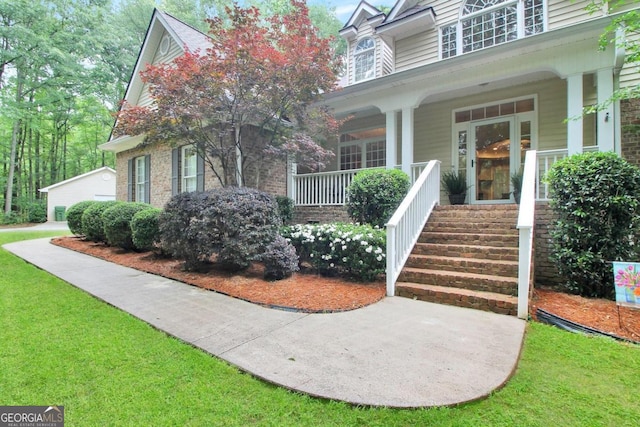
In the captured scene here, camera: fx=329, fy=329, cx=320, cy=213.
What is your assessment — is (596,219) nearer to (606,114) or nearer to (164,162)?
(606,114)

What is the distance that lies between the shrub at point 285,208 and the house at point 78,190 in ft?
77.5

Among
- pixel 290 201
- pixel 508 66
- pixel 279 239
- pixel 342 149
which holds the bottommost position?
pixel 279 239

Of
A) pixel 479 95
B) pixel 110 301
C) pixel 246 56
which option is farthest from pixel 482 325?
pixel 479 95

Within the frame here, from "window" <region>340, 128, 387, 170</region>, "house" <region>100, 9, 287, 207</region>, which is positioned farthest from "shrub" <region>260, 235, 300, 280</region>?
"window" <region>340, 128, 387, 170</region>

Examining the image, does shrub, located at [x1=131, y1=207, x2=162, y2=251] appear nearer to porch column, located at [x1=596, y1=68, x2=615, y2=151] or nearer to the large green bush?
the large green bush

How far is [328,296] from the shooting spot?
15.9 feet

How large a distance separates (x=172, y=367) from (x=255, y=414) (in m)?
1.03

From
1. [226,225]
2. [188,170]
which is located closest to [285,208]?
[226,225]

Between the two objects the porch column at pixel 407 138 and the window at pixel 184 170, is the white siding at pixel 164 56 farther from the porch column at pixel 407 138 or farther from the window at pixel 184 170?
the porch column at pixel 407 138

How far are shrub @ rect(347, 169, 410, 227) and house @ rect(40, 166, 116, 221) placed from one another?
26056 mm

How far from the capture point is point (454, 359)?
291cm

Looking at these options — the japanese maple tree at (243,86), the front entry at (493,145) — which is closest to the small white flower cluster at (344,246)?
the japanese maple tree at (243,86)

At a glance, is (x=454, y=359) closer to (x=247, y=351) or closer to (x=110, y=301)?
(x=247, y=351)

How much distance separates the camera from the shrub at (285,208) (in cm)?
862
